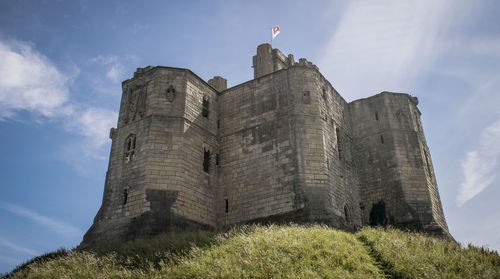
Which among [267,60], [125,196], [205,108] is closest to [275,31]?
[267,60]

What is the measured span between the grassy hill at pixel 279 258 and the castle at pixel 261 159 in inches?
119

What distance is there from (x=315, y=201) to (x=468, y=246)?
630cm

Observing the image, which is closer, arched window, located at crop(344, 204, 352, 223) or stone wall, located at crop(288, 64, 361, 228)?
stone wall, located at crop(288, 64, 361, 228)

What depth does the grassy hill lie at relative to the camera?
1165cm

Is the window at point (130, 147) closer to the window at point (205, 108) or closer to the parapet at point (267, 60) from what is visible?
the window at point (205, 108)

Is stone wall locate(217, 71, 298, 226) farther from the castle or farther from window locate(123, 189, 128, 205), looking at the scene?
window locate(123, 189, 128, 205)

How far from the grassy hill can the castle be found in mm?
3026

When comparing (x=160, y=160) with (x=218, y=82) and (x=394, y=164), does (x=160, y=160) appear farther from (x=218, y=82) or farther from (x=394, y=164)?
(x=394, y=164)

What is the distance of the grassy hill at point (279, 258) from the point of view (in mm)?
11648

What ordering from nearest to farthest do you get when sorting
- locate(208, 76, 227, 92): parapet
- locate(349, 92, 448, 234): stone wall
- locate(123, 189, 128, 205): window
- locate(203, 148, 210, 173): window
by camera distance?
locate(123, 189, 128, 205): window
locate(203, 148, 210, 173): window
locate(349, 92, 448, 234): stone wall
locate(208, 76, 227, 92): parapet

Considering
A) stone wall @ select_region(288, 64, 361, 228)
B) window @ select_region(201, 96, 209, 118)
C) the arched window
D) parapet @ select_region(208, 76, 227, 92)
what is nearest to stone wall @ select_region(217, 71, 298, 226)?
stone wall @ select_region(288, 64, 361, 228)

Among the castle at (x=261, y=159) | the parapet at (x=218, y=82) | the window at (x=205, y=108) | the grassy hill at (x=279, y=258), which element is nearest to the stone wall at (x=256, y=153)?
the castle at (x=261, y=159)

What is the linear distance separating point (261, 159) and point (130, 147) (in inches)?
248

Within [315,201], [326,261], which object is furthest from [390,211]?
[326,261]
